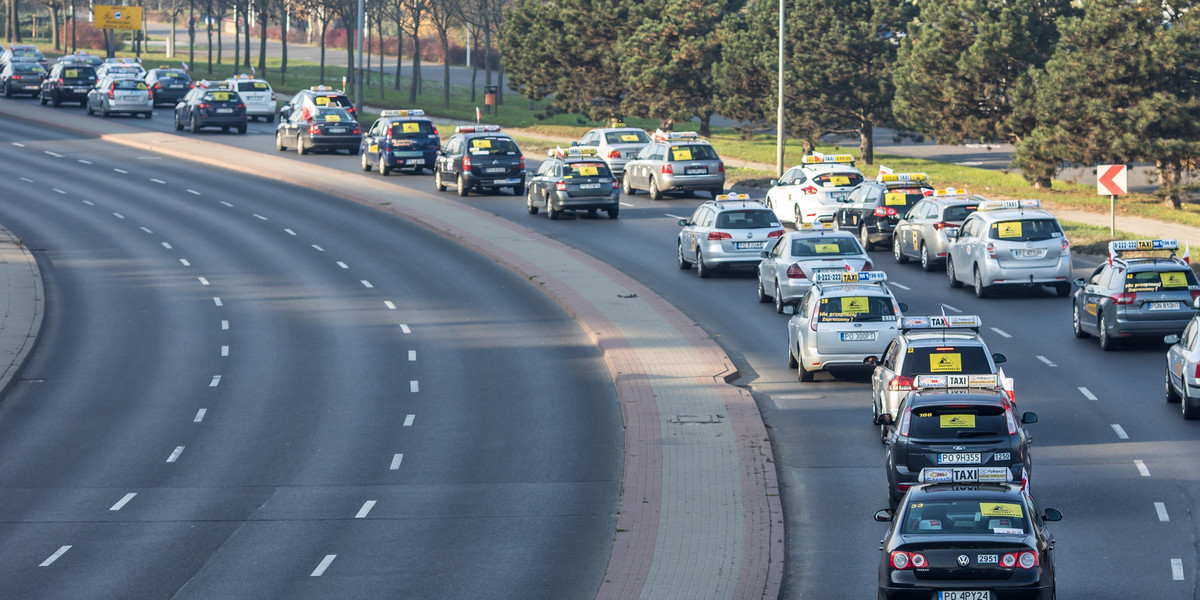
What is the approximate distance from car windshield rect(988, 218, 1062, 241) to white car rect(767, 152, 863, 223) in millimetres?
8397

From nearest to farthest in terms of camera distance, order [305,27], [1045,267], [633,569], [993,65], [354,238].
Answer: [633,569]
[1045,267]
[354,238]
[993,65]
[305,27]

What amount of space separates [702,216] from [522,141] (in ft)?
93.0

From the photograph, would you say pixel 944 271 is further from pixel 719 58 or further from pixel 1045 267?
pixel 719 58

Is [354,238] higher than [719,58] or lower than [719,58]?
lower

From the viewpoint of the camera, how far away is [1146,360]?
85.5 feet

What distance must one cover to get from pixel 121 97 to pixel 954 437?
2299 inches

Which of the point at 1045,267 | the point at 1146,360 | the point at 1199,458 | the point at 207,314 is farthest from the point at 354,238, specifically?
the point at 1199,458

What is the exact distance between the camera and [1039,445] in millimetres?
20859

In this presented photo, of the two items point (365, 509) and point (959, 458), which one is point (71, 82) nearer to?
point (365, 509)

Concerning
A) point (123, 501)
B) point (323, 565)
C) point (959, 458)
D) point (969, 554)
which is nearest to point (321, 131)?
point (123, 501)

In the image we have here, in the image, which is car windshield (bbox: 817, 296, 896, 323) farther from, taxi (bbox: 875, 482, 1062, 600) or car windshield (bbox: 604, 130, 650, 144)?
car windshield (bbox: 604, 130, 650, 144)

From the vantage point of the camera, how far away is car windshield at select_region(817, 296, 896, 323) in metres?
24.5

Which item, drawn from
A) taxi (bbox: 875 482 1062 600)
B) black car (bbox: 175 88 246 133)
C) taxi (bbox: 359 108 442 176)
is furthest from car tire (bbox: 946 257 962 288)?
black car (bbox: 175 88 246 133)

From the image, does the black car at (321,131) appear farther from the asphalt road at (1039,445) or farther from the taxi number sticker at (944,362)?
the taxi number sticker at (944,362)
